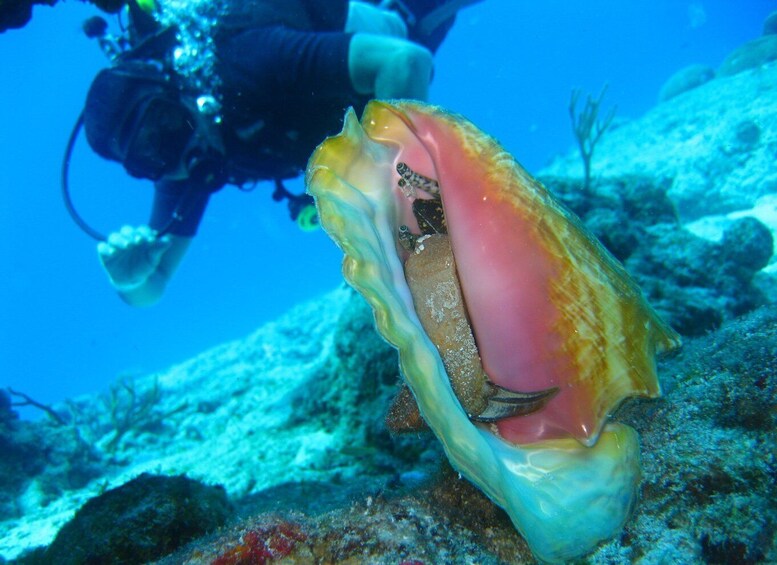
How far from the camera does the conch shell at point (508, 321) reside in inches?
39.6

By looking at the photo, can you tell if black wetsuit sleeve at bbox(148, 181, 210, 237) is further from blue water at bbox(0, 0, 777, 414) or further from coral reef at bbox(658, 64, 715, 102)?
blue water at bbox(0, 0, 777, 414)

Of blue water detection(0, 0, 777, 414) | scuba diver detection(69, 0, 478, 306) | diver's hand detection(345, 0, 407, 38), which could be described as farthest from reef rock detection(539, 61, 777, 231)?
blue water detection(0, 0, 777, 414)

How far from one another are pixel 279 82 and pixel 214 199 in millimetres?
105345

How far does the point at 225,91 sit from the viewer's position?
402cm

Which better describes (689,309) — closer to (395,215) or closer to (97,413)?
(395,215)

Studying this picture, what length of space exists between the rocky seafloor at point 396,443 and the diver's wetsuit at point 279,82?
5.92ft

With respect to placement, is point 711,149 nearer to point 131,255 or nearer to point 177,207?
point 177,207

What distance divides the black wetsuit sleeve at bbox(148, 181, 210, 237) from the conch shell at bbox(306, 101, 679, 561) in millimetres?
4263

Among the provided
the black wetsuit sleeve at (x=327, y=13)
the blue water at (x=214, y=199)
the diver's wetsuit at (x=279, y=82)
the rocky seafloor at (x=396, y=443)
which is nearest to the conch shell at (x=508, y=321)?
the rocky seafloor at (x=396, y=443)

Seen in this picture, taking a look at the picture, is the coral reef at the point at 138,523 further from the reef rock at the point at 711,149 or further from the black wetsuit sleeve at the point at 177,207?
the reef rock at the point at 711,149

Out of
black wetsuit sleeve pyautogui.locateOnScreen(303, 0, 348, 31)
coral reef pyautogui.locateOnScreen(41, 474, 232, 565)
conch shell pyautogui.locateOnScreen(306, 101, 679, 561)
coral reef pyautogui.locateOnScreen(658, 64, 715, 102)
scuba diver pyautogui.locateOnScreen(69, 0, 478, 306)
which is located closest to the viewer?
conch shell pyautogui.locateOnScreen(306, 101, 679, 561)

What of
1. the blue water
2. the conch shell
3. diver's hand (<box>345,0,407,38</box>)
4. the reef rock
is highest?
the blue water

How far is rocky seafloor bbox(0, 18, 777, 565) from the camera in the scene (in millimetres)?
1034

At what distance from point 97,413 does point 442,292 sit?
34.2ft
